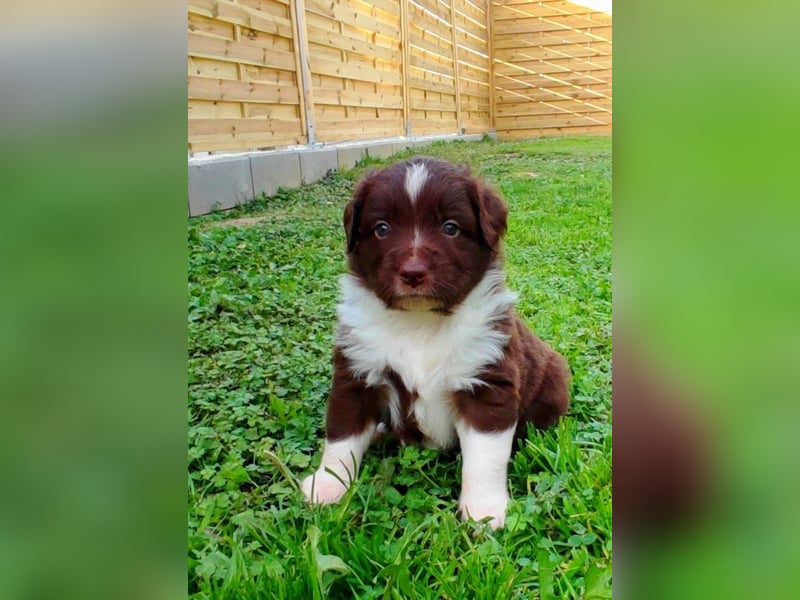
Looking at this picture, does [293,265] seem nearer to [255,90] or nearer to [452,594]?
[255,90]

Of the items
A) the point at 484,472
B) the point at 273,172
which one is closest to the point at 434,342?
the point at 484,472

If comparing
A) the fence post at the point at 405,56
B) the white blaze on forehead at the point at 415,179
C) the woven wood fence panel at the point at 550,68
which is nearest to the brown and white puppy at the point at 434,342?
the white blaze on forehead at the point at 415,179

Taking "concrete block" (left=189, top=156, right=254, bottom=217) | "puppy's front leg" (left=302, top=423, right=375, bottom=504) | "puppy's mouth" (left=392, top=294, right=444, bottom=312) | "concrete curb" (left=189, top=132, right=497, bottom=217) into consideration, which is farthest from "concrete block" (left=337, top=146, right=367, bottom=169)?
"puppy's front leg" (left=302, top=423, right=375, bottom=504)

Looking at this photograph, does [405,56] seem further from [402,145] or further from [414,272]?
[414,272]

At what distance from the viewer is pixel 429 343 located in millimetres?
1769

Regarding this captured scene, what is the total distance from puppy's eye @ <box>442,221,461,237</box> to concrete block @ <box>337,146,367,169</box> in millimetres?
290

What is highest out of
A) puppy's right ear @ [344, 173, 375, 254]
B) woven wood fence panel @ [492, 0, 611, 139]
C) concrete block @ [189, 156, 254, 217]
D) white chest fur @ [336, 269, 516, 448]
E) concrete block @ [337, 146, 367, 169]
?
woven wood fence panel @ [492, 0, 611, 139]

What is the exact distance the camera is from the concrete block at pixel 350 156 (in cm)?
157

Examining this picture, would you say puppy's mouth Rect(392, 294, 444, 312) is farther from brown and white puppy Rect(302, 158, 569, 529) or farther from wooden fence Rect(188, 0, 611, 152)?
wooden fence Rect(188, 0, 611, 152)

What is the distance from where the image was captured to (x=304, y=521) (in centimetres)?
139

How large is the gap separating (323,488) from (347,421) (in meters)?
0.25

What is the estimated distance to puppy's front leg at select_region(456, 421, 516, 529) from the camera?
59.9 inches

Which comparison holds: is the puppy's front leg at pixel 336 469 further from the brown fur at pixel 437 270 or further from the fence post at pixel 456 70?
the fence post at pixel 456 70
